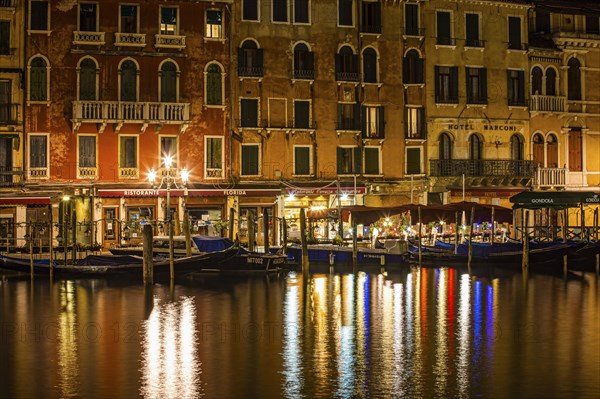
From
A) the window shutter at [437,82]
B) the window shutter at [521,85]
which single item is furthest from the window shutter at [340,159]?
the window shutter at [521,85]

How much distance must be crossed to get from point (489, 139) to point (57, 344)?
30.3 metres

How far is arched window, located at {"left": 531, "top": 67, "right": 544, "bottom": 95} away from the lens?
4803cm

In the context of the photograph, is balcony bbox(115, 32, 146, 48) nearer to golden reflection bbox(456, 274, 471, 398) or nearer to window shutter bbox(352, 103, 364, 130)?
window shutter bbox(352, 103, 364, 130)

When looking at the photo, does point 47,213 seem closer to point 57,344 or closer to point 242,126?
point 242,126

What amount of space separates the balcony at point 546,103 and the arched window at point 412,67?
241 inches

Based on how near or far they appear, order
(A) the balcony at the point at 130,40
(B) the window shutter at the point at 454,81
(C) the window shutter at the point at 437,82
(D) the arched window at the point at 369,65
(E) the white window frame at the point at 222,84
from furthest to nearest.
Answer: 1. (B) the window shutter at the point at 454,81
2. (C) the window shutter at the point at 437,82
3. (D) the arched window at the point at 369,65
4. (E) the white window frame at the point at 222,84
5. (A) the balcony at the point at 130,40

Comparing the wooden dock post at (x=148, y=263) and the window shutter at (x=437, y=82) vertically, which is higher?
the window shutter at (x=437, y=82)

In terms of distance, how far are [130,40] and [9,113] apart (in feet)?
20.2

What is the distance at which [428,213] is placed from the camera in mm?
39125

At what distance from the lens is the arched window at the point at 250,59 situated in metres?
43.5

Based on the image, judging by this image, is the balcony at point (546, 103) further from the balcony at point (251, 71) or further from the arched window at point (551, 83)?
the balcony at point (251, 71)

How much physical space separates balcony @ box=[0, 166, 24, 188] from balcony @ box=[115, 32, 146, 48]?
23.3 feet

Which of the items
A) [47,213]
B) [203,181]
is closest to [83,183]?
[47,213]

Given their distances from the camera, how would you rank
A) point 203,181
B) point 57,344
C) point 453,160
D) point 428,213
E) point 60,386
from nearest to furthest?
point 60,386 → point 57,344 → point 428,213 → point 203,181 → point 453,160
